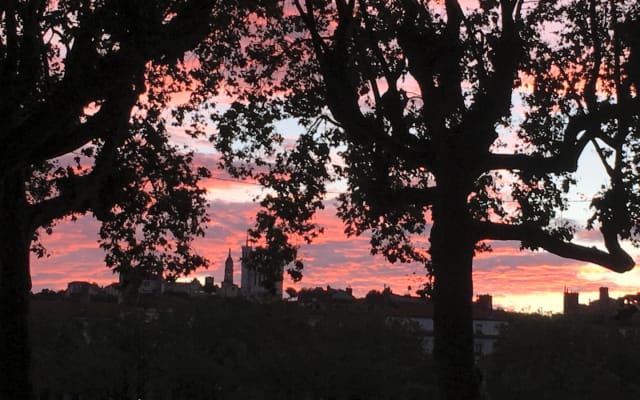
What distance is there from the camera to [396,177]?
890 inches

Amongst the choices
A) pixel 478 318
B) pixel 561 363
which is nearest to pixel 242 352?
pixel 561 363

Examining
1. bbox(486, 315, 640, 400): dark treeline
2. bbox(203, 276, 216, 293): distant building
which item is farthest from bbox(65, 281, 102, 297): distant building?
bbox(486, 315, 640, 400): dark treeline

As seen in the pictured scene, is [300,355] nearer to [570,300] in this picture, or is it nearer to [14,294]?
[14,294]

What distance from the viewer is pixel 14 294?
16.5m

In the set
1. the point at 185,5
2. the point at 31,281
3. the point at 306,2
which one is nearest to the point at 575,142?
the point at 306,2

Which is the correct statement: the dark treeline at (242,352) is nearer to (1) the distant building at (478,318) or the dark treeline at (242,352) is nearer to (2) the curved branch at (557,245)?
(2) the curved branch at (557,245)

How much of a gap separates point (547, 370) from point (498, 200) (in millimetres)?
58898

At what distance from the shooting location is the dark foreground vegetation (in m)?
71.4

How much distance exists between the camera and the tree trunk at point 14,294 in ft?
53.3

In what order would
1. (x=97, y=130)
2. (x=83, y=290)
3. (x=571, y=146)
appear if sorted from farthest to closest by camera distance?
(x=83, y=290), (x=571, y=146), (x=97, y=130)

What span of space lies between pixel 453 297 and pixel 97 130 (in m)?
7.28

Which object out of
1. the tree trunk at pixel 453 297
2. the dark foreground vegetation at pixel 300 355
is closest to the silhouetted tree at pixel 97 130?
the tree trunk at pixel 453 297

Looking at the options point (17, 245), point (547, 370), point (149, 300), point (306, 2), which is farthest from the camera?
point (149, 300)

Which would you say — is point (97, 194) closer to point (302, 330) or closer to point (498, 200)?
point (498, 200)
